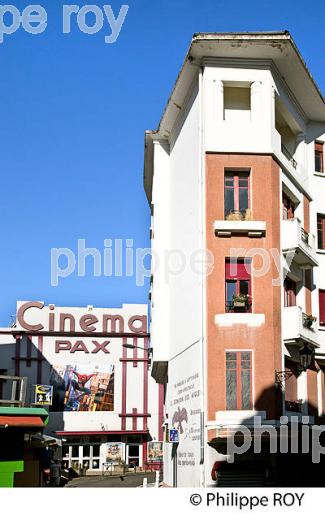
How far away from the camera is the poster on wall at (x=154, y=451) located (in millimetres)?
57203

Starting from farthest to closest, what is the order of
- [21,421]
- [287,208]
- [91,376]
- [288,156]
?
[91,376] < [287,208] < [288,156] < [21,421]

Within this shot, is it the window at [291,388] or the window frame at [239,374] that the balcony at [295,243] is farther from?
the window frame at [239,374]

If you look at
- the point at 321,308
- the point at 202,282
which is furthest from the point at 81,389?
the point at 202,282

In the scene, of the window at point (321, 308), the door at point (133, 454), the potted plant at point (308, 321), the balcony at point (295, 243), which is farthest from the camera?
the door at point (133, 454)

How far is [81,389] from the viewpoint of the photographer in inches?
2366

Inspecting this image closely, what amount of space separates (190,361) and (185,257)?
13.4ft

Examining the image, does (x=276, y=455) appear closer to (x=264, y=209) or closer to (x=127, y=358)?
(x=264, y=209)

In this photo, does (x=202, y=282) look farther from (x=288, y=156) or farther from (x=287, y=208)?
(x=288, y=156)

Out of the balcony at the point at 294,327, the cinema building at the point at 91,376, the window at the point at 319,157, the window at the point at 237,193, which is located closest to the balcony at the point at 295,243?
the window at the point at 237,193

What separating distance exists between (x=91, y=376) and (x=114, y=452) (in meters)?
5.93

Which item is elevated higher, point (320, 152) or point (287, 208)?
point (320, 152)

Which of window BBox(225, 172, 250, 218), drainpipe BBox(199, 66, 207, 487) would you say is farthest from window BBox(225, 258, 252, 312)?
window BBox(225, 172, 250, 218)

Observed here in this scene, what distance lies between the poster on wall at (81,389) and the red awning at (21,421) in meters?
42.3
